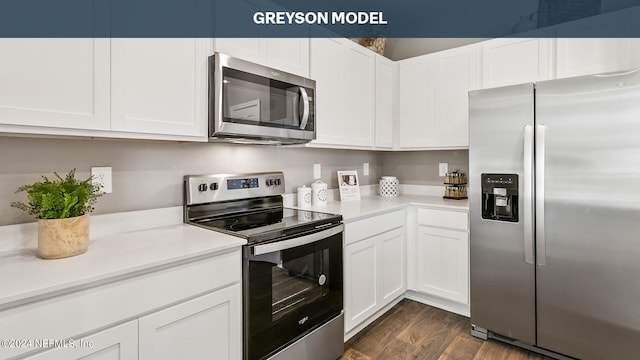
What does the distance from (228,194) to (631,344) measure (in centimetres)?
237

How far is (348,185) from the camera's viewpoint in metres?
2.85

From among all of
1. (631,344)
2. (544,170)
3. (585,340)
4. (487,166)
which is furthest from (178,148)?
(631,344)

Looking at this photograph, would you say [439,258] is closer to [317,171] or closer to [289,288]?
[317,171]

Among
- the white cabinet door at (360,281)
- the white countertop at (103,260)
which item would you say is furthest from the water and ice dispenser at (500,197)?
the white countertop at (103,260)

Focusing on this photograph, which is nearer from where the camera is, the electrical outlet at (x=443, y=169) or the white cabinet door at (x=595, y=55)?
the white cabinet door at (x=595, y=55)

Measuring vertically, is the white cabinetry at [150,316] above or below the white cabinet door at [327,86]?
below

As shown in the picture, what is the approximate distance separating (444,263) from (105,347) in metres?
2.26

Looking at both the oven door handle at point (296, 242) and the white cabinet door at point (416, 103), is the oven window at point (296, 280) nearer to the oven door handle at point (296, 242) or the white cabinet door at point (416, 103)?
the oven door handle at point (296, 242)

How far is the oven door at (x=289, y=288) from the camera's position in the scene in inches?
57.1

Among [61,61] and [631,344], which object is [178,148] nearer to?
[61,61]

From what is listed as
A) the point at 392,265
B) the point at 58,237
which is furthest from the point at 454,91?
the point at 58,237

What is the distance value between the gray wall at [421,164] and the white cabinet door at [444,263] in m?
0.78

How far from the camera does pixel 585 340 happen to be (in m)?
1.82

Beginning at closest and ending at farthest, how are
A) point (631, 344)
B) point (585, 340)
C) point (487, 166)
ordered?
point (631, 344), point (585, 340), point (487, 166)
